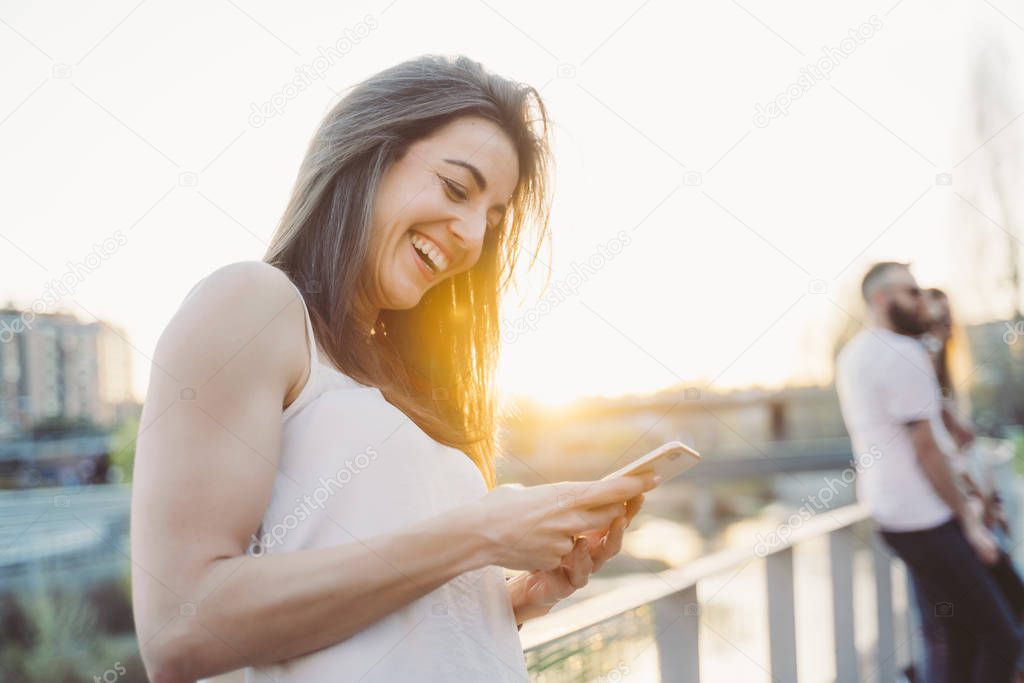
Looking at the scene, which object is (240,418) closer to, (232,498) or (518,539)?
(232,498)

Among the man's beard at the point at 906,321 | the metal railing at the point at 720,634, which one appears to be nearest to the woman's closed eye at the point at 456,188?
the metal railing at the point at 720,634

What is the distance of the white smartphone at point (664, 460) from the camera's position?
112 centimetres

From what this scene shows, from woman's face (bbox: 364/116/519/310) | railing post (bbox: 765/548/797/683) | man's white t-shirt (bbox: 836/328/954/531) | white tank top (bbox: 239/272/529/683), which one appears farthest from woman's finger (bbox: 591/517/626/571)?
railing post (bbox: 765/548/797/683)

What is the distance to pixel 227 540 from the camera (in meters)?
0.90

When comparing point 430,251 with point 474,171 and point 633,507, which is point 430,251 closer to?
point 474,171

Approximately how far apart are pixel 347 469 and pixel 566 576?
51 cm

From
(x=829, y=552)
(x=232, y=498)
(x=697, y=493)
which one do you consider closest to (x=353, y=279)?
(x=232, y=498)

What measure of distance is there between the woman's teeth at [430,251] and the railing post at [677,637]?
129cm

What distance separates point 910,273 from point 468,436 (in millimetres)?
2216

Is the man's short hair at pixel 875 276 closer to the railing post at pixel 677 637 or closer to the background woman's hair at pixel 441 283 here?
the railing post at pixel 677 637

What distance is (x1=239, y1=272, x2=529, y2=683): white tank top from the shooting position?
0.98m

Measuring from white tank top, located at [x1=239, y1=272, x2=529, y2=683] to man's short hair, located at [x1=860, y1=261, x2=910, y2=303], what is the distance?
2345 mm

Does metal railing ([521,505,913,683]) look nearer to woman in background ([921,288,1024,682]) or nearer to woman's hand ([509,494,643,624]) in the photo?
woman's hand ([509,494,643,624])

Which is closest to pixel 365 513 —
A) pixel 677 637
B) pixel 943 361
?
pixel 677 637
